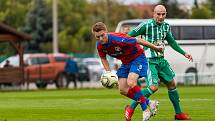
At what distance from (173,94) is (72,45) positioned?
74.8m

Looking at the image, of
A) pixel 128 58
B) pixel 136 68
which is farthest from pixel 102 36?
pixel 136 68

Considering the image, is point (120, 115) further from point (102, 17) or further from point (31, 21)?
point (102, 17)

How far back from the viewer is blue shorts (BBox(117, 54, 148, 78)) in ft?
45.9

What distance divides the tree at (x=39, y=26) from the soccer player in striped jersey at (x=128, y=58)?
74.8 meters

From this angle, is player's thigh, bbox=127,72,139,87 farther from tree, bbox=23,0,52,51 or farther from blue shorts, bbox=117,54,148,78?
tree, bbox=23,0,52,51

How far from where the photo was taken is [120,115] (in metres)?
16.7

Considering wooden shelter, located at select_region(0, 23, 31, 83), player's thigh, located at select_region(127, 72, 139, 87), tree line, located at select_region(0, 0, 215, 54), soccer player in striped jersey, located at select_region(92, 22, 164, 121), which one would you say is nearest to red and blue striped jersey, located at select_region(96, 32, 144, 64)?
soccer player in striped jersey, located at select_region(92, 22, 164, 121)

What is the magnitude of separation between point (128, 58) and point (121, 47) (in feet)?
1.16

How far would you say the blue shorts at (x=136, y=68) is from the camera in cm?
1398

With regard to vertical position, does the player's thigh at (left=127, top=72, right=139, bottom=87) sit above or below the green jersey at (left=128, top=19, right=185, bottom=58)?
below

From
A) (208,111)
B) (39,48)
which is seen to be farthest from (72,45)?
(208,111)

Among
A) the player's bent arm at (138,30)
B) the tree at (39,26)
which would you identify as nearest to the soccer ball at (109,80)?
the player's bent arm at (138,30)

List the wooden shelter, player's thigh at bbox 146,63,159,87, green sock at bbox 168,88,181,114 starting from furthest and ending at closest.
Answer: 1. the wooden shelter
2. green sock at bbox 168,88,181,114
3. player's thigh at bbox 146,63,159,87

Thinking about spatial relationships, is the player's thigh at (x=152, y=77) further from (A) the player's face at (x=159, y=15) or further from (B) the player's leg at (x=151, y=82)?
(A) the player's face at (x=159, y=15)
